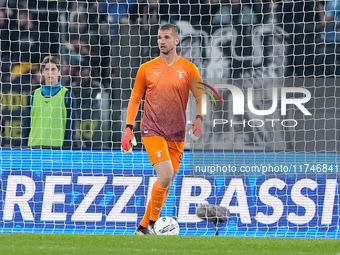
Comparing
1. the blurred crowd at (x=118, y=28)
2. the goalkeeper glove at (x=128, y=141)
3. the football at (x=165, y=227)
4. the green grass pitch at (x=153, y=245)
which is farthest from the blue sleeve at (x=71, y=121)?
the green grass pitch at (x=153, y=245)

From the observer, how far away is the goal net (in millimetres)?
8383

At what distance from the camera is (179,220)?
8406mm

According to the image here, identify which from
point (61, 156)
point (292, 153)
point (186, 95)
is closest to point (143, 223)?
point (186, 95)

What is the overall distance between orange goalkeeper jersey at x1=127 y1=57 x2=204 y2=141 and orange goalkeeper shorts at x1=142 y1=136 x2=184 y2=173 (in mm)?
56

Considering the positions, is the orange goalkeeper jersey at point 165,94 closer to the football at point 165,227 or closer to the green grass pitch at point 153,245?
the football at point 165,227

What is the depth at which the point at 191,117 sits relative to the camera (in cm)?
935

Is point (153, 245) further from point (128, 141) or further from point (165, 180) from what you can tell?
point (128, 141)

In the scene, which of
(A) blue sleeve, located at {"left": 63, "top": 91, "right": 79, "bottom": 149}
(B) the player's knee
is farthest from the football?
Answer: (A) blue sleeve, located at {"left": 63, "top": 91, "right": 79, "bottom": 149}

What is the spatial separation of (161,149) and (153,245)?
4.15 ft

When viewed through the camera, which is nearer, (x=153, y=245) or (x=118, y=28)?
(x=153, y=245)

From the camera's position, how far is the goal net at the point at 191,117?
8.38 metres

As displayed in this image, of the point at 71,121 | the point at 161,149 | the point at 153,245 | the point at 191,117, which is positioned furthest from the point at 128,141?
the point at 191,117

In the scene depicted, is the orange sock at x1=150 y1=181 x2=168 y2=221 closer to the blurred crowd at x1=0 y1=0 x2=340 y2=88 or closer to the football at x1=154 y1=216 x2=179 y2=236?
the football at x1=154 y1=216 x2=179 y2=236

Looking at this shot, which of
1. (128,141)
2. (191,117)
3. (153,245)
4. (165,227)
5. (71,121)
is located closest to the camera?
(153,245)
